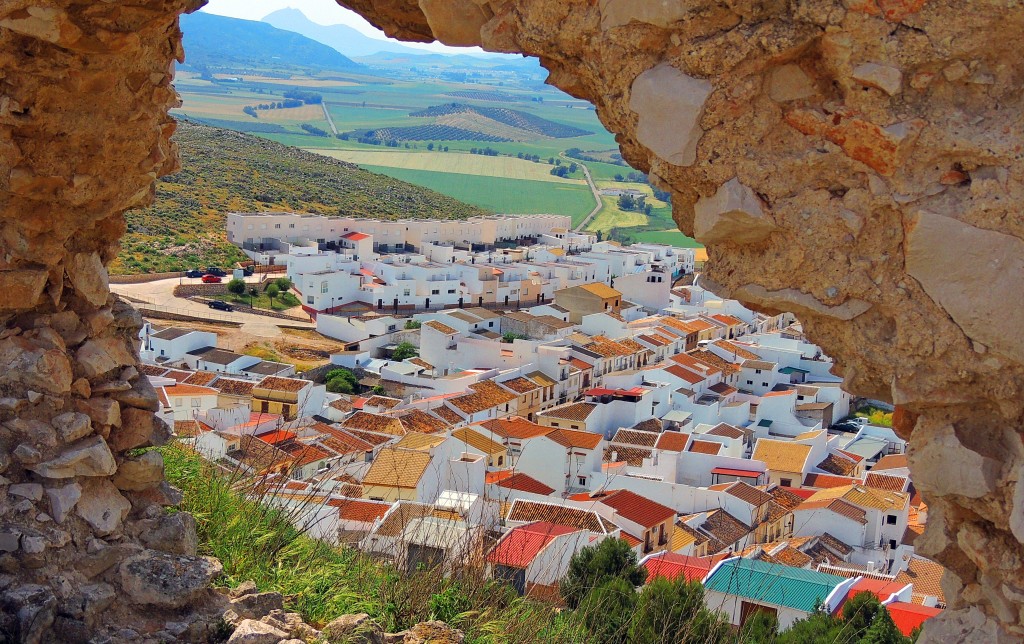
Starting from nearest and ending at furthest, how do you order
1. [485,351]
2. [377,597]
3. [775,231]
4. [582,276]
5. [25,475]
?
[775,231] → [25,475] → [377,597] → [485,351] → [582,276]

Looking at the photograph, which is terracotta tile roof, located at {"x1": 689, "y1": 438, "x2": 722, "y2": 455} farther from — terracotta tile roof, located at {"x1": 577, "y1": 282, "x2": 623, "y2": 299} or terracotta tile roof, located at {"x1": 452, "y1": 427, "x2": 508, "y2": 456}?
terracotta tile roof, located at {"x1": 577, "y1": 282, "x2": 623, "y2": 299}

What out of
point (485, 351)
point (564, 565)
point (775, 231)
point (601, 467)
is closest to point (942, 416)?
point (775, 231)

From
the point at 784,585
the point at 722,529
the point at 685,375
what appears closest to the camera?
the point at 784,585

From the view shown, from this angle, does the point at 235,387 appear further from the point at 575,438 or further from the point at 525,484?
the point at 525,484

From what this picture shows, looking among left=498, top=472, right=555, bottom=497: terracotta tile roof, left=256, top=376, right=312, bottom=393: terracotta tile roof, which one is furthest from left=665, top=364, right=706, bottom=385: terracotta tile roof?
left=498, top=472, right=555, bottom=497: terracotta tile roof

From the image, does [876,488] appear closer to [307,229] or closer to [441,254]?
[441,254]

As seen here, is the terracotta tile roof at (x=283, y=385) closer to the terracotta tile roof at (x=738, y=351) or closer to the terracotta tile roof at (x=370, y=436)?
the terracotta tile roof at (x=370, y=436)

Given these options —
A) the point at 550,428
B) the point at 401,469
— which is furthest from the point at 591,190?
the point at 401,469
